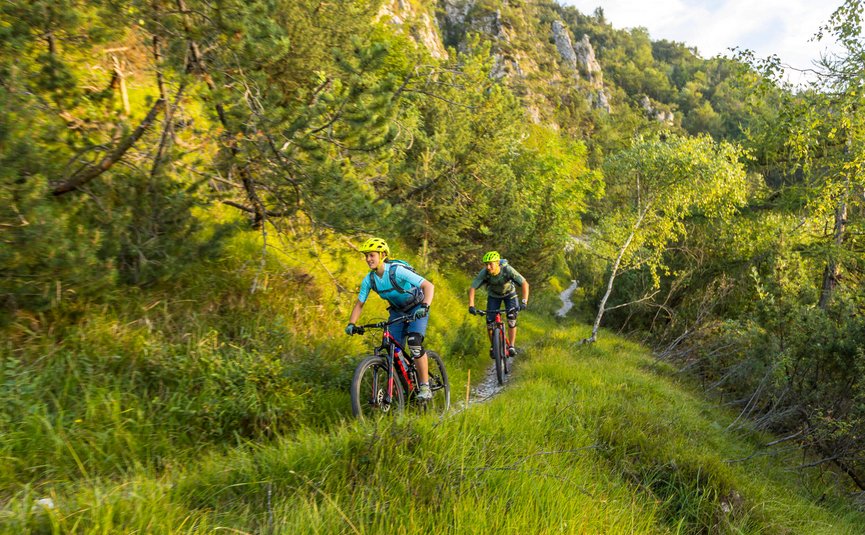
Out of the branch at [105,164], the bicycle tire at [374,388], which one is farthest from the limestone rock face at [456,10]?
the bicycle tire at [374,388]

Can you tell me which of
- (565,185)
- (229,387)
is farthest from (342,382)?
(565,185)

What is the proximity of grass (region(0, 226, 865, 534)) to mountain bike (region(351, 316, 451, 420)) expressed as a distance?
1.13 feet

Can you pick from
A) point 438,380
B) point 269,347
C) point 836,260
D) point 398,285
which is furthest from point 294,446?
point 836,260

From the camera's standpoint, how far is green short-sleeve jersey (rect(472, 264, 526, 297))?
326 inches

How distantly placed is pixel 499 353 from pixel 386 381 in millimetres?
3584

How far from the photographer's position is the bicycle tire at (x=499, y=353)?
8.10m

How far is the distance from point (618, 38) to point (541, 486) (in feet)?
658

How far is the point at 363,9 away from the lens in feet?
36.9

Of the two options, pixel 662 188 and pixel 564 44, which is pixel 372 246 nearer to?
pixel 662 188

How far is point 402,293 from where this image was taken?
5289 mm

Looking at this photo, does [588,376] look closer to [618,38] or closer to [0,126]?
[0,126]

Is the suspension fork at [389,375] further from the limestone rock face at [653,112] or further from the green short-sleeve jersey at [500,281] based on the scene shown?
the limestone rock face at [653,112]

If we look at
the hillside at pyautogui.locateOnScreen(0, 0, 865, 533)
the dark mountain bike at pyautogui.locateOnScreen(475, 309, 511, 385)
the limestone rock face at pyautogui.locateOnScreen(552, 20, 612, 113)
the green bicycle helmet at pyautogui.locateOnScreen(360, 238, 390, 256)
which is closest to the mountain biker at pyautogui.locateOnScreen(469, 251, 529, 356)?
the dark mountain bike at pyautogui.locateOnScreen(475, 309, 511, 385)

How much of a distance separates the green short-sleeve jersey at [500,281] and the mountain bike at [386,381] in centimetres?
321
